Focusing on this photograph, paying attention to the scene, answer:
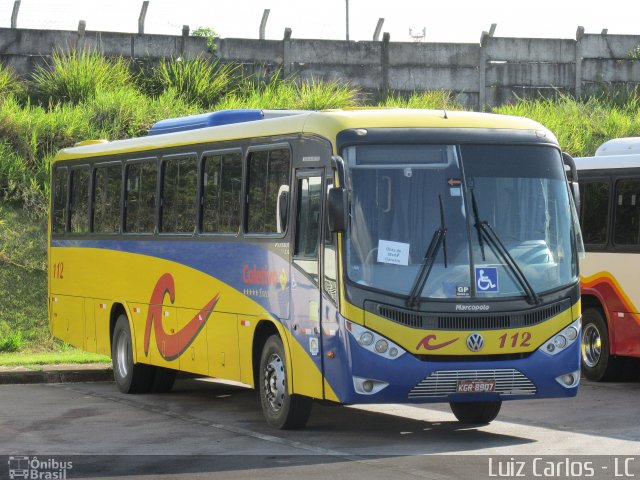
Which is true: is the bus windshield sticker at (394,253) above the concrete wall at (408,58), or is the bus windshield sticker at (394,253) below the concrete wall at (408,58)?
below

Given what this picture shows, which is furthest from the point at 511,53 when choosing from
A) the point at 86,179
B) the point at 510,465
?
the point at 510,465

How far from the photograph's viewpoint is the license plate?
1314 cm

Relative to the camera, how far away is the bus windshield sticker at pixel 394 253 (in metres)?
13.2

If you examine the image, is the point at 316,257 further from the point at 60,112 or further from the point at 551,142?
the point at 60,112

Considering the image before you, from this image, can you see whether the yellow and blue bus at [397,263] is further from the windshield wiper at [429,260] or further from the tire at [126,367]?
the tire at [126,367]

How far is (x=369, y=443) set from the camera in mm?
13461

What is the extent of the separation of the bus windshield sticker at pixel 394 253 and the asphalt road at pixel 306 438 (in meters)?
1.67

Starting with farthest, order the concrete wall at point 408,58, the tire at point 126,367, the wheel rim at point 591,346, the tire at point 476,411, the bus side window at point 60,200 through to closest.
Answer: the concrete wall at point 408,58 → the bus side window at point 60,200 → the wheel rim at point 591,346 → the tire at point 126,367 → the tire at point 476,411

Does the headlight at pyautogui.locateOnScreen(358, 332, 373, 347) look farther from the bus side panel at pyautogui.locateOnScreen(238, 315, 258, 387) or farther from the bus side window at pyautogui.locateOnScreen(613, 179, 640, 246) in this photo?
the bus side window at pyautogui.locateOnScreen(613, 179, 640, 246)

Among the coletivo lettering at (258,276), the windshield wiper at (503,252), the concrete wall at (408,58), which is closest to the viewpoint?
the windshield wiper at (503,252)

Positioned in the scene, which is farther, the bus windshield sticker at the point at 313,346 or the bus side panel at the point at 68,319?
the bus side panel at the point at 68,319

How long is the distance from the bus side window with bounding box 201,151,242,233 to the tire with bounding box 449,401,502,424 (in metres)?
3.02

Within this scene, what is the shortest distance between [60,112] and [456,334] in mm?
19463

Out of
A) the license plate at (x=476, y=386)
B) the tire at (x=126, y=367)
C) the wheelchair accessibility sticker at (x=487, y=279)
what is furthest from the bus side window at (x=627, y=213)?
the tire at (x=126, y=367)
